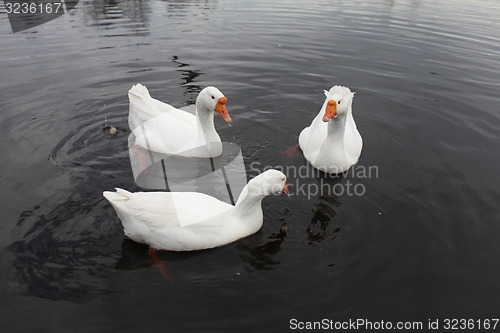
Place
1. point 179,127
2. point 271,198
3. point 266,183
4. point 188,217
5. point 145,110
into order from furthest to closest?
point 145,110 < point 179,127 < point 271,198 < point 266,183 < point 188,217

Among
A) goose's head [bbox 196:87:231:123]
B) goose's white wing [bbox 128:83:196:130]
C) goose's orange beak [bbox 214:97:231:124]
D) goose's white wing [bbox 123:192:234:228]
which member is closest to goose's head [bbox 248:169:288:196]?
goose's white wing [bbox 123:192:234:228]

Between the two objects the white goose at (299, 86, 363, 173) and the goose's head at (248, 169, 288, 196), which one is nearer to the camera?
the goose's head at (248, 169, 288, 196)

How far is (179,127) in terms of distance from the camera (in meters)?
7.72

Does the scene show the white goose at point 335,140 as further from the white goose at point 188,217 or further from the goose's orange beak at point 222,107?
the white goose at point 188,217

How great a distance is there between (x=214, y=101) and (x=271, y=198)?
223 centimetres

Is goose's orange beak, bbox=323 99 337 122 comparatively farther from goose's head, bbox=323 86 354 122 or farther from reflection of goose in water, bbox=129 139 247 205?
reflection of goose in water, bbox=129 139 247 205

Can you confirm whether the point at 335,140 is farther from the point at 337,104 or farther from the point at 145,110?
the point at 145,110

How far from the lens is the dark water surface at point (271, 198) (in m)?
4.41

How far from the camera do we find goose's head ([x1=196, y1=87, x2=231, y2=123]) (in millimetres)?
7238

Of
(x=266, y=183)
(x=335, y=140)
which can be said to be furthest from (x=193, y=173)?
(x=335, y=140)

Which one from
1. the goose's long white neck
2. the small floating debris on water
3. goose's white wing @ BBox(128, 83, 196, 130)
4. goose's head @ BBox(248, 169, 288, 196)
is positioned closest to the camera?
goose's head @ BBox(248, 169, 288, 196)

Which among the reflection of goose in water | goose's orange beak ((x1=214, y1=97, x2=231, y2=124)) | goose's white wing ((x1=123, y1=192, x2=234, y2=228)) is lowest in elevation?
the reflection of goose in water

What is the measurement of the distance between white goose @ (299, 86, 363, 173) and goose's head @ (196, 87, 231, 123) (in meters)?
1.71

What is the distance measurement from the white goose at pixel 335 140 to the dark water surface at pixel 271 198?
0.81 feet
